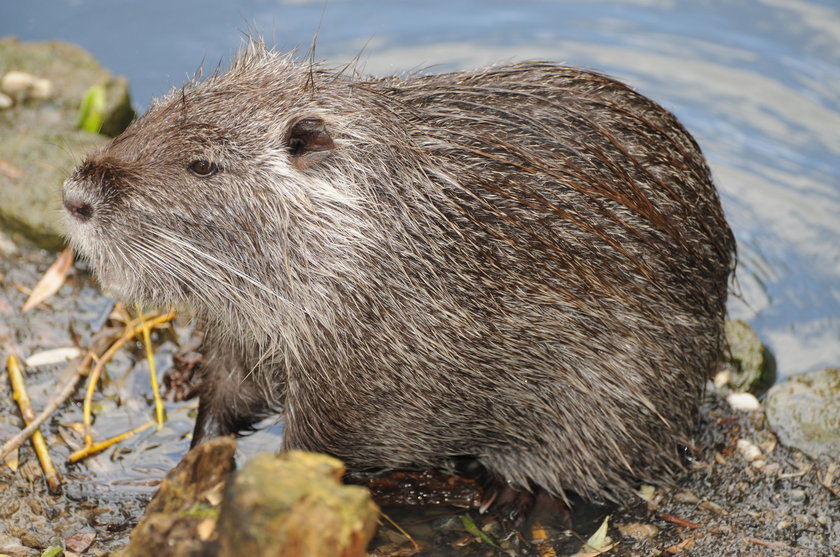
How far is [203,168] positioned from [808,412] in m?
2.53

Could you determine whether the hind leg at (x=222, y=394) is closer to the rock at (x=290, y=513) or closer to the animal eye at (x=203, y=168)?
the animal eye at (x=203, y=168)

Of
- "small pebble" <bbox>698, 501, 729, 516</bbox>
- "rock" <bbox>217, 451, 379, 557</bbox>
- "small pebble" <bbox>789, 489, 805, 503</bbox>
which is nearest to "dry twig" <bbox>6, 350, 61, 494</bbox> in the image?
"rock" <bbox>217, 451, 379, 557</bbox>

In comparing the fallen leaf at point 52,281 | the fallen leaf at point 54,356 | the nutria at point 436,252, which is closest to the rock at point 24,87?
the fallen leaf at point 52,281

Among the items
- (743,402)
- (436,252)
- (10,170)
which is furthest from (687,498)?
(10,170)

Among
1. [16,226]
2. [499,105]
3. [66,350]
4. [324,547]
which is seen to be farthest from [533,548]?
[16,226]

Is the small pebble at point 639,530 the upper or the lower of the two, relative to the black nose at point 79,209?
lower

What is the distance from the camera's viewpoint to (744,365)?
14.0 ft

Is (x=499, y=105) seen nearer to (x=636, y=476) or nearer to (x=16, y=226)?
(x=636, y=476)

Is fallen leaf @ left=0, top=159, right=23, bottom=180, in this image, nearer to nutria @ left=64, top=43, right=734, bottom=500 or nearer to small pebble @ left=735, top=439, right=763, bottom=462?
nutria @ left=64, top=43, right=734, bottom=500

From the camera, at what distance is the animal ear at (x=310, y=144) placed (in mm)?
2965

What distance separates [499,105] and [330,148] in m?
0.64

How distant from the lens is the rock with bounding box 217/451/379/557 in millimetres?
1731

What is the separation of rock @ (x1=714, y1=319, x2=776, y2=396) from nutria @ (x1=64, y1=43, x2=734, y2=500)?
62cm

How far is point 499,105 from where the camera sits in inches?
129
